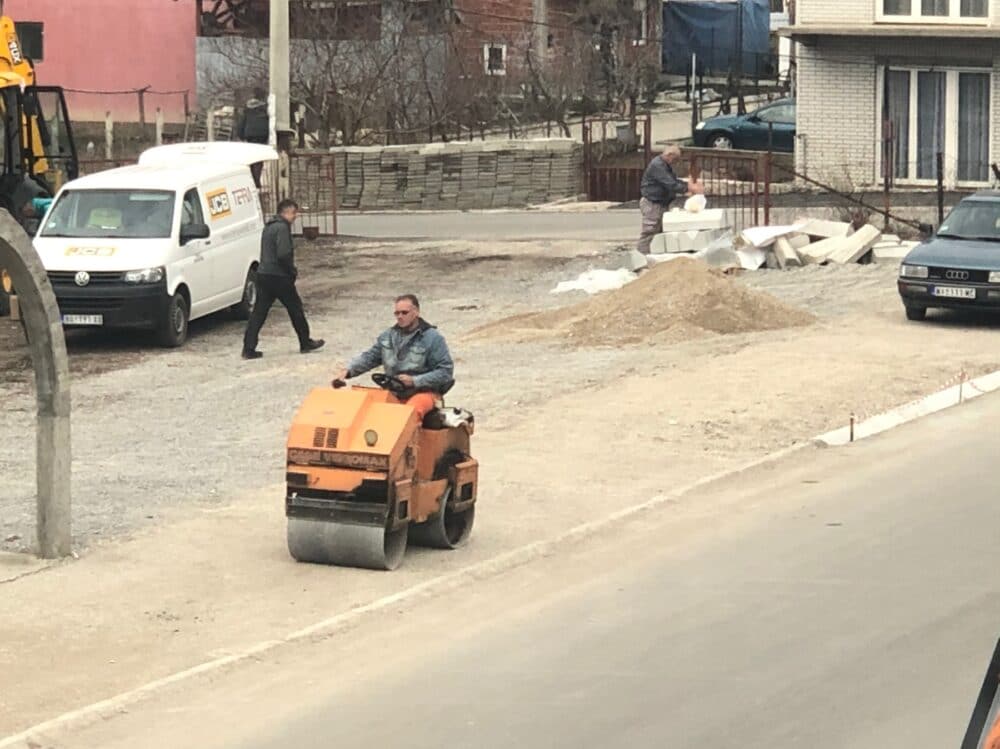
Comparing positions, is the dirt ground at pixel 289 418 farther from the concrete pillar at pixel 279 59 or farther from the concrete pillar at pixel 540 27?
the concrete pillar at pixel 540 27

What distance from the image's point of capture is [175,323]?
22734 mm

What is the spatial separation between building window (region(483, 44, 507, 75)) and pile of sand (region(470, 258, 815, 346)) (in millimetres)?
28996

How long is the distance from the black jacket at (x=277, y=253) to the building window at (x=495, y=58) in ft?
100

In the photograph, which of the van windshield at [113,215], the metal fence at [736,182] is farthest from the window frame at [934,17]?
the van windshield at [113,215]

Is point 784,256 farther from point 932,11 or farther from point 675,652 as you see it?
point 675,652

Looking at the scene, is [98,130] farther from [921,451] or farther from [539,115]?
[921,451]

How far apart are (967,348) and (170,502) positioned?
10320 millimetres

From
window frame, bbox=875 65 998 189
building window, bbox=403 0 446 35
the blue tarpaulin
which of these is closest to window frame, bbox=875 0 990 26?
window frame, bbox=875 65 998 189

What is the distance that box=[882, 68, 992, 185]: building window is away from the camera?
3794 cm

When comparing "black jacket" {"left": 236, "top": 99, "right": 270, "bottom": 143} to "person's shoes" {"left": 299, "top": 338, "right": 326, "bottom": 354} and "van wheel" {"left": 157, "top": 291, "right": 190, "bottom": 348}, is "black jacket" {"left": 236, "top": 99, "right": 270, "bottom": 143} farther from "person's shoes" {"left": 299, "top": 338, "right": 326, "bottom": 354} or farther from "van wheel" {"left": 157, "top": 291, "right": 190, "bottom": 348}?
"person's shoes" {"left": 299, "top": 338, "right": 326, "bottom": 354}

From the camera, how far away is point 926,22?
3753 centimetres

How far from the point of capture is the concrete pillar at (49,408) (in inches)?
476

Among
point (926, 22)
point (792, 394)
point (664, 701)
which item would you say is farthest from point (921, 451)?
point (926, 22)

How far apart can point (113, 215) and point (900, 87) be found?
1988 cm
